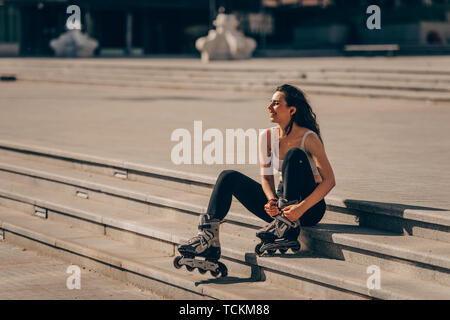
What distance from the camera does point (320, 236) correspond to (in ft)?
19.4

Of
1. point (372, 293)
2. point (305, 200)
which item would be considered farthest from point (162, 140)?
point (372, 293)

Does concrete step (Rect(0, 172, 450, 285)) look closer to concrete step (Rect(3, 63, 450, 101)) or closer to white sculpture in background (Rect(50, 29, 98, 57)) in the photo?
concrete step (Rect(3, 63, 450, 101))

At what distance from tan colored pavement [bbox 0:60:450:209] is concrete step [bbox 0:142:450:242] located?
254mm

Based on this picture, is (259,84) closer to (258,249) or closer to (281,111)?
(281,111)

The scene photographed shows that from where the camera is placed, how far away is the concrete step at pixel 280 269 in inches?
201

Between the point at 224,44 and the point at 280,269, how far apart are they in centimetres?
2455

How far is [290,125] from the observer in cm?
595

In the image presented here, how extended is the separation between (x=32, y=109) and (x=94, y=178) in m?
7.88

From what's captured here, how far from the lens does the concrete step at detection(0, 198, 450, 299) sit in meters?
5.11

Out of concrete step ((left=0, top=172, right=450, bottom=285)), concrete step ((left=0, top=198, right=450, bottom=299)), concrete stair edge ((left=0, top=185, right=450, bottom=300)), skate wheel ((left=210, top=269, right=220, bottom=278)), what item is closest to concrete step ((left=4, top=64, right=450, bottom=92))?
concrete step ((left=0, top=172, right=450, bottom=285))

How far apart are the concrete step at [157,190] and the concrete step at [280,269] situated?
491 mm

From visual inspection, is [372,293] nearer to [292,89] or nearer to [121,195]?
[292,89]

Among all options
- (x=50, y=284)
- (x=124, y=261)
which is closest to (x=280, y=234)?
(x=124, y=261)

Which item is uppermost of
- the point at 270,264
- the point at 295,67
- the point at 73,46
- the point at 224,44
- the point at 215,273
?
the point at 224,44
